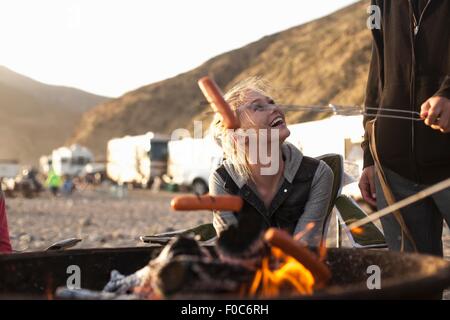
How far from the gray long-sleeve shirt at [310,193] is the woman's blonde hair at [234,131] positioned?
5cm

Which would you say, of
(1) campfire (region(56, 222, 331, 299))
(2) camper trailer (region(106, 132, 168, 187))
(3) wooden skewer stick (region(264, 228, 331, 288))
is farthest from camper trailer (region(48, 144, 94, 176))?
(3) wooden skewer stick (region(264, 228, 331, 288))

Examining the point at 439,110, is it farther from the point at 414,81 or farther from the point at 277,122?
the point at 277,122

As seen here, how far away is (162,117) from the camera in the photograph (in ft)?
280

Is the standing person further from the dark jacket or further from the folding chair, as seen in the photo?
the folding chair

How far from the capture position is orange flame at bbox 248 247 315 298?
198 cm

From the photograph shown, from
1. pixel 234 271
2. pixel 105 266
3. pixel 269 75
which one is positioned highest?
pixel 269 75

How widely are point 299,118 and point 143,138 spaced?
1637 centimetres

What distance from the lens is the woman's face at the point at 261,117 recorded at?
296cm

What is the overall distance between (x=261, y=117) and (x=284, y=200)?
43cm

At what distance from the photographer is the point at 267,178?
3.12 metres

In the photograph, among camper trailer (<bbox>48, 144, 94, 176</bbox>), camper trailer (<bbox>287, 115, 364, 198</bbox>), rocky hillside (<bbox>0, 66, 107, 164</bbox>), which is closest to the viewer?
camper trailer (<bbox>287, 115, 364, 198</bbox>)

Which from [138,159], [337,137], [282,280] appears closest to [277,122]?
[282,280]

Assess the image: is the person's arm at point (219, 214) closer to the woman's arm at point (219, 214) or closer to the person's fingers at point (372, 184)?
the woman's arm at point (219, 214)

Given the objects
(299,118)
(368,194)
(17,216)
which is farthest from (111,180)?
(368,194)
